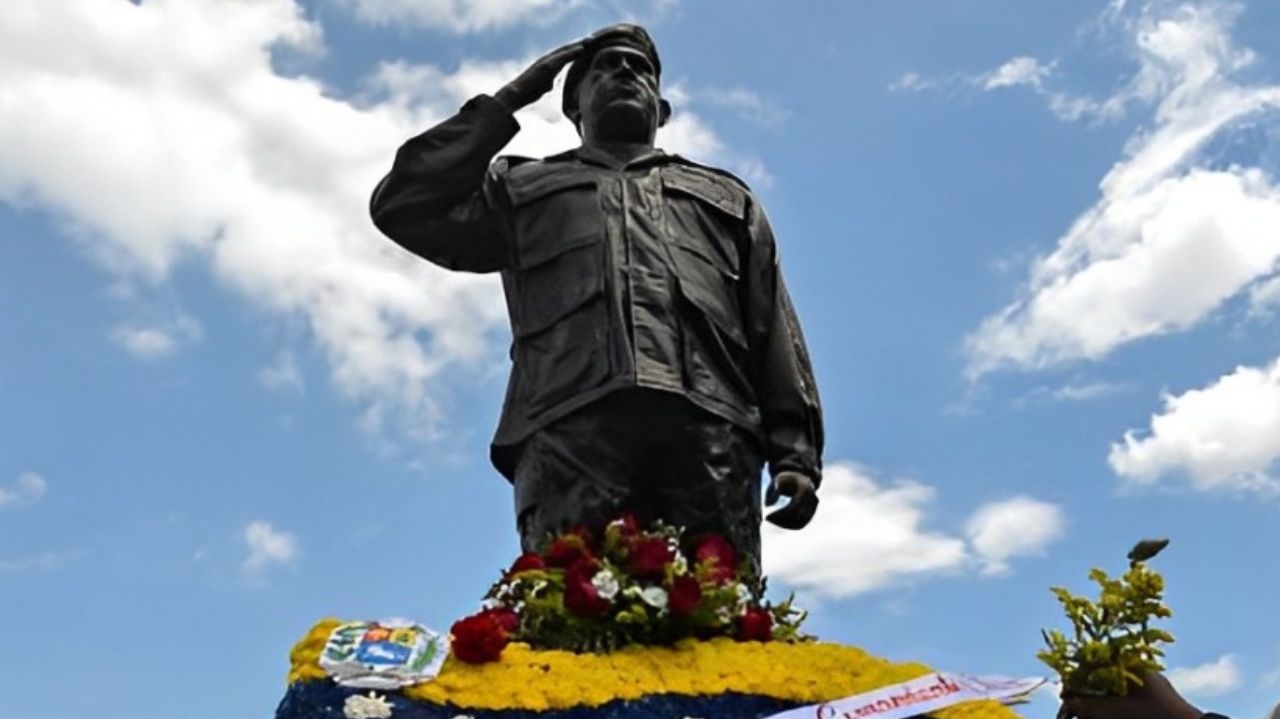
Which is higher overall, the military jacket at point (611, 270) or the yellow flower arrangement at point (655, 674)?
the military jacket at point (611, 270)

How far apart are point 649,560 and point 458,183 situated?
7.15 feet

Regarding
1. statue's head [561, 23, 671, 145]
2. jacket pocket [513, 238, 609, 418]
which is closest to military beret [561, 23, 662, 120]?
statue's head [561, 23, 671, 145]

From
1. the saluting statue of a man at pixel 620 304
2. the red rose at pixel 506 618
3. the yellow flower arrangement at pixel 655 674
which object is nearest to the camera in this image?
the yellow flower arrangement at pixel 655 674

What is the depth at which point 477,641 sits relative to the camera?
5270 millimetres

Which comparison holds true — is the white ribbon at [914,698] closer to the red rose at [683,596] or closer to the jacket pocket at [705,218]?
the red rose at [683,596]

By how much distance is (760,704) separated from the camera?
5.35 metres

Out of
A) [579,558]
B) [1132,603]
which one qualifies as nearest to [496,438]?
[579,558]

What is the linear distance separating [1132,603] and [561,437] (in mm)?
2374

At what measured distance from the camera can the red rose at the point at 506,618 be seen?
5.58 metres

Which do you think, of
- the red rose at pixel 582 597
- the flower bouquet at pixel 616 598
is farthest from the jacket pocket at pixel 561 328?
the red rose at pixel 582 597

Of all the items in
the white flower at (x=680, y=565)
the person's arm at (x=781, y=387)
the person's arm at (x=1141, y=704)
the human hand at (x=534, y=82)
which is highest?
the human hand at (x=534, y=82)

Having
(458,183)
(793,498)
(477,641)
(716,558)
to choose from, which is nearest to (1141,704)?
(716,558)

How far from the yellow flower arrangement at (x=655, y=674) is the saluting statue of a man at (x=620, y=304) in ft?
2.73

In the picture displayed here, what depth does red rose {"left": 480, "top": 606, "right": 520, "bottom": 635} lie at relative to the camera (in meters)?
5.58
